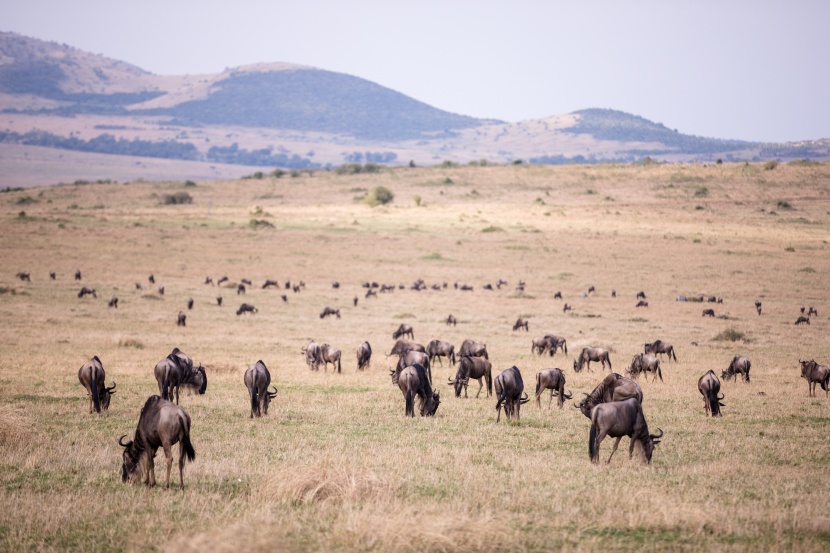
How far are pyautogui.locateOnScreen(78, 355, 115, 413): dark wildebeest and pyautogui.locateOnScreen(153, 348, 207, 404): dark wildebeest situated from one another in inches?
44.7

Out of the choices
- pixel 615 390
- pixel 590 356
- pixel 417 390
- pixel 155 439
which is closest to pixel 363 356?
pixel 590 356

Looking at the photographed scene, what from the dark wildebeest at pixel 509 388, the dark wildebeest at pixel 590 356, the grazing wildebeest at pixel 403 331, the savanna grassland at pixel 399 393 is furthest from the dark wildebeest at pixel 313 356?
the dark wildebeest at pixel 509 388

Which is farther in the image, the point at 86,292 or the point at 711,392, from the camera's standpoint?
the point at 86,292

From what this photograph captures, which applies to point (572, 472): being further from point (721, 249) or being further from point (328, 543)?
point (721, 249)

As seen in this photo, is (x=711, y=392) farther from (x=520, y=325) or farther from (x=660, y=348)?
(x=520, y=325)

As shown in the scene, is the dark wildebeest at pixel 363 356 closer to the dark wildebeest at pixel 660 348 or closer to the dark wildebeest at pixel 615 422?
the dark wildebeest at pixel 660 348

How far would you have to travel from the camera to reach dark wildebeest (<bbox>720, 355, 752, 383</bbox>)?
2230 cm

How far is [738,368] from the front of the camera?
2244 cm

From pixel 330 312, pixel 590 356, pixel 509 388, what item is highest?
pixel 509 388

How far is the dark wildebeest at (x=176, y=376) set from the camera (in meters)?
17.1

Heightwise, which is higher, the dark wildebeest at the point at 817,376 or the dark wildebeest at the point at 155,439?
the dark wildebeest at the point at 155,439

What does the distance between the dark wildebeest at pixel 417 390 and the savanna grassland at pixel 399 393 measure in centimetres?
35

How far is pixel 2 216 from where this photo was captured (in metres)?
75.4

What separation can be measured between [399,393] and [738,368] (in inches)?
400
